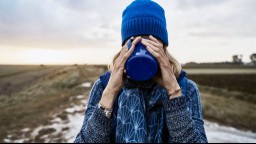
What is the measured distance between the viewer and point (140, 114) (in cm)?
160

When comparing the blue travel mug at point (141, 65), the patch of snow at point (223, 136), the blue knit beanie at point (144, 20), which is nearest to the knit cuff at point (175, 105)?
the blue travel mug at point (141, 65)

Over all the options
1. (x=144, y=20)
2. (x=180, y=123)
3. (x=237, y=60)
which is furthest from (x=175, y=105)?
(x=237, y=60)

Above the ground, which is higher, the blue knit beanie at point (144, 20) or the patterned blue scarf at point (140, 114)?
the blue knit beanie at point (144, 20)

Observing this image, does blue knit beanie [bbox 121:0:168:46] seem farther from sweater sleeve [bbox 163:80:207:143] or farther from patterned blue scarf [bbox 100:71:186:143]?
sweater sleeve [bbox 163:80:207:143]

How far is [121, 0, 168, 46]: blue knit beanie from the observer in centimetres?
182

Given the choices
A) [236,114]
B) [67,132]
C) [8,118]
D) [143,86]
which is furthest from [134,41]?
[236,114]

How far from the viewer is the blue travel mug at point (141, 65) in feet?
5.08

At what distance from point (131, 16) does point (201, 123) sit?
2.18 feet

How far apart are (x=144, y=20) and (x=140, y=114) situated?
524 mm

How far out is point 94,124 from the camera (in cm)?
164

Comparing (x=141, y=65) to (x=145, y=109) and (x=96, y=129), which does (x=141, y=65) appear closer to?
(x=145, y=109)

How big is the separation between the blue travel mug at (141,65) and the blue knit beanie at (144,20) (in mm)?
227

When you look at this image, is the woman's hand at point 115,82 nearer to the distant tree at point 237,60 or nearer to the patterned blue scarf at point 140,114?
the patterned blue scarf at point 140,114

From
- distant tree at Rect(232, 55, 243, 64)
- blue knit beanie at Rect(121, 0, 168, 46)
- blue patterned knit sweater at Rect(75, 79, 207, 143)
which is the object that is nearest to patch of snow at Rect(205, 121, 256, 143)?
blue knit beanie at Rect(121, 0, 168, 46)
